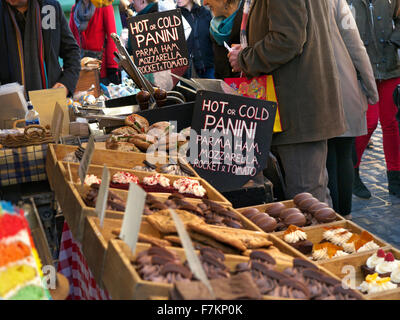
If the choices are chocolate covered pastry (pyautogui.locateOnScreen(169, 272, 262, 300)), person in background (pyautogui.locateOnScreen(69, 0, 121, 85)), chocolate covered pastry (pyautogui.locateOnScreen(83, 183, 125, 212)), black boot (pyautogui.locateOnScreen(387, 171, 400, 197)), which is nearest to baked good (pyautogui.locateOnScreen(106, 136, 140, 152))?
chocolate covered pastry (pyautogui.locateOnScreen(83, 183, 125, 212))

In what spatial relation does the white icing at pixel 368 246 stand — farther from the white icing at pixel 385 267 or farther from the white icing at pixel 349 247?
the white icing at pixel 385 267

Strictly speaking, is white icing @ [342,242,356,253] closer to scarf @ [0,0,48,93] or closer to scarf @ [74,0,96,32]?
scarf @ [0,0,48,93]

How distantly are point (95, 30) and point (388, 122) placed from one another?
4473 mm

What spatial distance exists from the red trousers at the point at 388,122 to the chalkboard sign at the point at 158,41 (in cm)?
201

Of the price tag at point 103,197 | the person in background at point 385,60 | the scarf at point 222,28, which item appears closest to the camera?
the price tag at point 103,197

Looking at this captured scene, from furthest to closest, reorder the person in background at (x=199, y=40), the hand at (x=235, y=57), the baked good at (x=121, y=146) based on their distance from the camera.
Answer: the person in background at (x=199, y=40) < the hand at (x=235, y=57) < the baked good at (x=121, y=146)

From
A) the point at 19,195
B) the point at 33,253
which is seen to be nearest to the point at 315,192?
the point at 19,195

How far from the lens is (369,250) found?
255 centimetres

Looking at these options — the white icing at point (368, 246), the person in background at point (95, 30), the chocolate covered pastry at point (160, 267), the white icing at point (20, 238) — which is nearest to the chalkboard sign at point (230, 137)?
the white icing at point (368, 246)

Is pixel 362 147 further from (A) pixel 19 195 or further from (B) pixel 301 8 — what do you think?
(A) pixel 19 195

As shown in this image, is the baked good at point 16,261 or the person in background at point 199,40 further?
the person in background at point 199,40

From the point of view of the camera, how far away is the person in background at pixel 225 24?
4.86 m

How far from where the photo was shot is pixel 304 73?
345 cm

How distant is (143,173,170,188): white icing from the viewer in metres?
2.62
